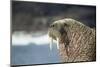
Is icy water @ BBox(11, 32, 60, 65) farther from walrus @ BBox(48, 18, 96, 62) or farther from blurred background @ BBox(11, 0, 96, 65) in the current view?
walrus @ BBox(48, 18, 96, 62)

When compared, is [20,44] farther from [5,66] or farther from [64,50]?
[64,50]

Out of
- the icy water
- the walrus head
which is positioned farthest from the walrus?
the icy water

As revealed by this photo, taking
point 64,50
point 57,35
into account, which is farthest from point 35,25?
point 64,50

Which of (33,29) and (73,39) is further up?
(33,29)

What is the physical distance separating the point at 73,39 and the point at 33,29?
57 cm

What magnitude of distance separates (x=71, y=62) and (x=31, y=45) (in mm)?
597

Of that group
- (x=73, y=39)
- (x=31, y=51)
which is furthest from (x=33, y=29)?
(x=73, y=39)

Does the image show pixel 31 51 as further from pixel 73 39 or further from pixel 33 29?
pixel 73 39

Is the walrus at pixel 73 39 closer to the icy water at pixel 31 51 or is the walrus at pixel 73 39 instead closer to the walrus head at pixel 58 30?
the walrus head at pixel 58 30

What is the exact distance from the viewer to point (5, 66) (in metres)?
2.37

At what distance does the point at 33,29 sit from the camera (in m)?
2.55

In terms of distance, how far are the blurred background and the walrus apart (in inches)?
3.0

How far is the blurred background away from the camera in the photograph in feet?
8.07

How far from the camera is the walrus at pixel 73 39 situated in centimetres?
268
